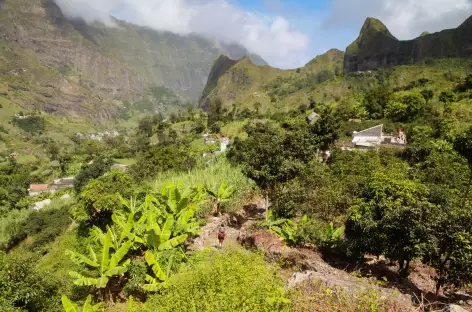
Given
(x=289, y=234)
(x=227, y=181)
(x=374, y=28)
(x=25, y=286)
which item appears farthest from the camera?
(x=374, y=28)

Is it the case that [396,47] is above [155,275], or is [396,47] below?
above

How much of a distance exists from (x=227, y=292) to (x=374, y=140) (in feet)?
129

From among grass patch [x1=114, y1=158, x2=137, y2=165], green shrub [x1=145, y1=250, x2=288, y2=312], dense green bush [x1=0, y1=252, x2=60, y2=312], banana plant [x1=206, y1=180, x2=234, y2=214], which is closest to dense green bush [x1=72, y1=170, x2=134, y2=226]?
banana plant [x1=206, y1=180, x2=234, y2=214]

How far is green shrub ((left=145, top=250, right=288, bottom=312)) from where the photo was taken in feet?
20.3

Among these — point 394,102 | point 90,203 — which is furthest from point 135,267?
point 394,102

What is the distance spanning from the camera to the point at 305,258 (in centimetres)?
1162

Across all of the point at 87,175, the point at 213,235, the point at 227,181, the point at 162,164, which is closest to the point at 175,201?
the point at 213,235

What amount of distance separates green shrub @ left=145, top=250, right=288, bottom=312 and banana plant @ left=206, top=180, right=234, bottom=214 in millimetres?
9203

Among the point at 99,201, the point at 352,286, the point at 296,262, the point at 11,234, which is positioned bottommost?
the point at 11,234

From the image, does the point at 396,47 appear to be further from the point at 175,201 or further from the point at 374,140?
the point at 175,201

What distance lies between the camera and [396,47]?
467ft

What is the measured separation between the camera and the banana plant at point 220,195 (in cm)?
1744

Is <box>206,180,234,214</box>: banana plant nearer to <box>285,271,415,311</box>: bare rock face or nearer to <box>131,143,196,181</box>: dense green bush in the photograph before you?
<box>285,271,415,311</box>: bare rock face

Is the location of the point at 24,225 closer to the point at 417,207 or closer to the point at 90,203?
the point at 90,203
